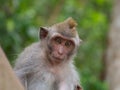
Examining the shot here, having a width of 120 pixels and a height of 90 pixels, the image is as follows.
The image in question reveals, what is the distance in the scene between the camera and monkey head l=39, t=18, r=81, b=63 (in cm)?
598

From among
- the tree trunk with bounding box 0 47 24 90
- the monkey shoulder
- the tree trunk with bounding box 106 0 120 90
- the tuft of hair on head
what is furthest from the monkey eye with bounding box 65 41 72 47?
the tree trunk with bounding box 106 0 120 90

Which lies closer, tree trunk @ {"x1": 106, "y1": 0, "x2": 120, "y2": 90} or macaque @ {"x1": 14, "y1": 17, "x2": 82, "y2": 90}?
macaque @ {"x1": 14, "y1": 17, "x2": 82, "y2": 90}

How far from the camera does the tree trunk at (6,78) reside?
11.5ft

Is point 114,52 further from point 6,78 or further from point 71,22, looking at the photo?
point 6,78

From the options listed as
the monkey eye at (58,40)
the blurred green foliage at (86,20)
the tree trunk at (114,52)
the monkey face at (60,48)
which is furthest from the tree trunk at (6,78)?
the blurred green foliage at (86,20)

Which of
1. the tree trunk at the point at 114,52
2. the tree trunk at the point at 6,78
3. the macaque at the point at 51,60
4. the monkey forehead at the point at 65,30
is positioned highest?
the tree trunk at the point at 114,52

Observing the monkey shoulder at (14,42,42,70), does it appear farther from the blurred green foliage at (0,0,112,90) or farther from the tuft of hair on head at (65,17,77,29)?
the blurred green foliage at (0,0,112,90)

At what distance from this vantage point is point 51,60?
612 cm

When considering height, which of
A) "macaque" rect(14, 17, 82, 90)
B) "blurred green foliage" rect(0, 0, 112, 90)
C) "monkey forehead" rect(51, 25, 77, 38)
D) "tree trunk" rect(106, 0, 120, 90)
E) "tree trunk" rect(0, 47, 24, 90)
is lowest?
"tree trunk" rect(0, 47, 24, 90)

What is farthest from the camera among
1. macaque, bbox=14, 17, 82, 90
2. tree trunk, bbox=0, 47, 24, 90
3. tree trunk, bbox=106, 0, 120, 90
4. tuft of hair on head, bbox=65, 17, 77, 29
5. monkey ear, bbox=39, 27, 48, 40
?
tree trunk, bbox=106, 0, 120, 90

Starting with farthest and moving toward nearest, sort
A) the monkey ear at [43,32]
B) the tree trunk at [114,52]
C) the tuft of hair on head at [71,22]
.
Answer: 1. the tree trunk at [114,52]
2. the monkey ear at [43,32]
3. the tuft of hair on head at [71,22]

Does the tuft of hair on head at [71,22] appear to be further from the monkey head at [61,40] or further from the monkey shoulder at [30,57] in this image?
the monkey shoulder at [30,57]

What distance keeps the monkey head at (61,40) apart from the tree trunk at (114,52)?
4.64 meters

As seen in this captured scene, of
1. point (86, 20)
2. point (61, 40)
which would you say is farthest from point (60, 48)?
point (86, 20)
